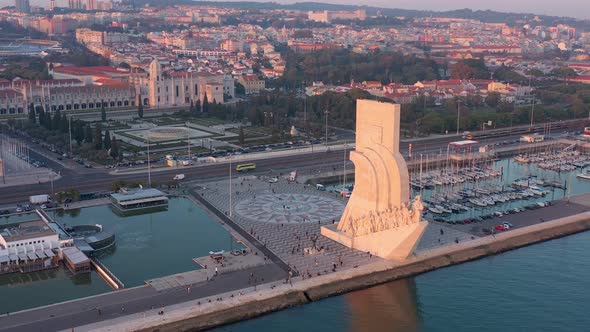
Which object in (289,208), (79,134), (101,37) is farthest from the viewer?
(101,37)

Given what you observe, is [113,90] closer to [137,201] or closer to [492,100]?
[137,201]

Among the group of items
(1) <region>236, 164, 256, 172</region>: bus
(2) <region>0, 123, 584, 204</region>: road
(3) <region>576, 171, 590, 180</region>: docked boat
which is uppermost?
(1) <region>236, 164, 256, 172</region>: bus

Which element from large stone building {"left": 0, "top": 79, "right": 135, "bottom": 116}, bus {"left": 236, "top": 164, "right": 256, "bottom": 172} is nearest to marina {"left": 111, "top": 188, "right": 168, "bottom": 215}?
bus {"left": 236, "top": 164, "right": 256, "bottom": 172}

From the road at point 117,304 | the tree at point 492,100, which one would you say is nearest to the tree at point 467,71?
the tree at point 492,100

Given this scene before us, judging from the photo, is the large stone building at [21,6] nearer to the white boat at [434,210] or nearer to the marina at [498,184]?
the marina at [498,184]

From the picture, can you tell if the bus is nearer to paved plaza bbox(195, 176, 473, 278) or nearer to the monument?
paved plaza bbox(195, 176, 473, 278)

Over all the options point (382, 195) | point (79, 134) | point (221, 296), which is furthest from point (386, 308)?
point (79, 134)
